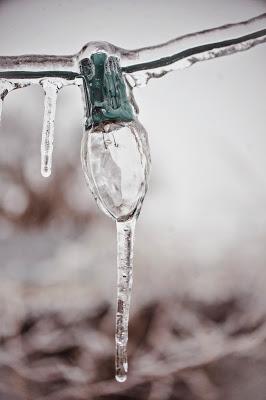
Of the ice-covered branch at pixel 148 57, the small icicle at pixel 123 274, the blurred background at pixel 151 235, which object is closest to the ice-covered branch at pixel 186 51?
the ice-covered branch at pixel 148 57

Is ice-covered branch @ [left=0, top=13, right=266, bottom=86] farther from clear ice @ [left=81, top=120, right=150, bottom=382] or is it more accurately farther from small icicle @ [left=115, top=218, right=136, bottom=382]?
small icicle @ [left=115, top=218, right=136, bottom=382]

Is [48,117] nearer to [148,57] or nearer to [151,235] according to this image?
[148,57]

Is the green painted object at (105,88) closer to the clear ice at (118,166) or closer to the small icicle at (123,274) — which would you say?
the clear ice at (118,166)

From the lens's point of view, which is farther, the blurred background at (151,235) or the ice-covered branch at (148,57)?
the blurred background at (151,235)

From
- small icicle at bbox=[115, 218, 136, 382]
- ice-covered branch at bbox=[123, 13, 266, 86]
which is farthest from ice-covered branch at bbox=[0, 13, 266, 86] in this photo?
small icicle at bbox=[115, 218, 136, 382]

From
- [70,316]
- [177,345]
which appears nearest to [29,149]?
[70,316]

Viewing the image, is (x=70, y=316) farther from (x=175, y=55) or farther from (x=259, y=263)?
(x=175, y=55)

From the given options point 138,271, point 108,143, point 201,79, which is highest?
point 201,79
